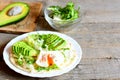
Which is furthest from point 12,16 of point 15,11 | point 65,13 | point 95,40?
point 95,40

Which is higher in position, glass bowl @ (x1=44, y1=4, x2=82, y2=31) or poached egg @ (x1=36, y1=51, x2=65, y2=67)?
glass bowl @ (x1=44, y1=4, x2=82, y2=31)

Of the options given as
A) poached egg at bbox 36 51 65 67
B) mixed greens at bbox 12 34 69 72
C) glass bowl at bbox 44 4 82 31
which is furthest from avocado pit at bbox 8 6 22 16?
poached egg at bbox 36 51 65 67

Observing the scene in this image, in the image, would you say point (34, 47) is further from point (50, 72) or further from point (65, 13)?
point (65, 13)

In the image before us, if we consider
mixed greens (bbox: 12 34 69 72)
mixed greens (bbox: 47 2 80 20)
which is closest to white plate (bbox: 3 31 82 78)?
mixed greens (bbox: 12 34 69 72)

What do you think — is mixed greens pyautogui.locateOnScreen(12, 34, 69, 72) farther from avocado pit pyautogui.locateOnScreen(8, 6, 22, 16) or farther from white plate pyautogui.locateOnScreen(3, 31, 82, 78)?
avocado pit pyautogui.locateOnScreen(8, 6, 22, 16)

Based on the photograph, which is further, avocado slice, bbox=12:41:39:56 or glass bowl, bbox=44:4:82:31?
glass bowl, bbox=44:4:82:31

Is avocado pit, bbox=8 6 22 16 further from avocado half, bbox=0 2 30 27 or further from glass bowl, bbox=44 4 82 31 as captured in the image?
glass bowl, bbox=44 4 82 31

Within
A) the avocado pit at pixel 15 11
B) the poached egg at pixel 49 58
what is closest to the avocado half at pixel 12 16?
the avocado pit at pixel 15 11

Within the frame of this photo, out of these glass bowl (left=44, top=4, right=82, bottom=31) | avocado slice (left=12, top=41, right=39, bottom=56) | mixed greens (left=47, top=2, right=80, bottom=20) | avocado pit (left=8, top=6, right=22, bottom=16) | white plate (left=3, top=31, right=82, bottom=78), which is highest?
avocado pit (left=8, top=6, right=22, bottom=16)
